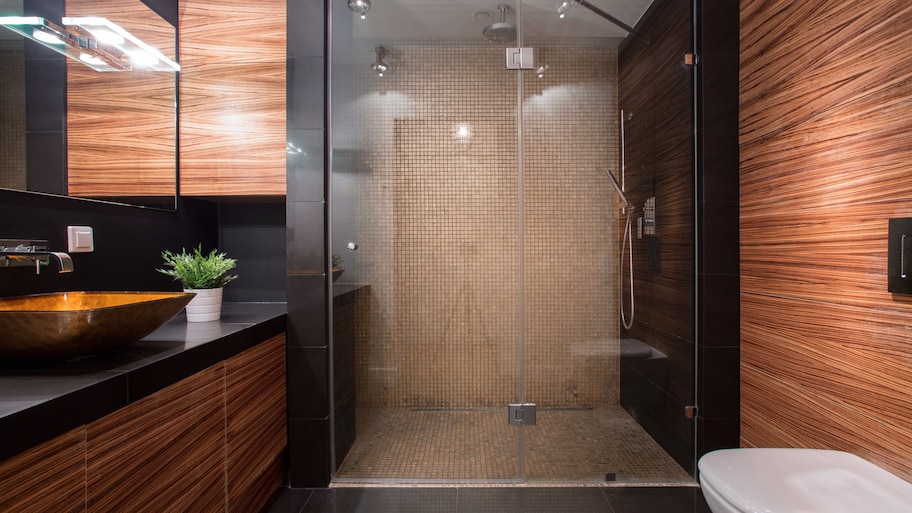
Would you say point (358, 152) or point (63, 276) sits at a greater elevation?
point (358, 152)

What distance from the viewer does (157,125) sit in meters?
1.78

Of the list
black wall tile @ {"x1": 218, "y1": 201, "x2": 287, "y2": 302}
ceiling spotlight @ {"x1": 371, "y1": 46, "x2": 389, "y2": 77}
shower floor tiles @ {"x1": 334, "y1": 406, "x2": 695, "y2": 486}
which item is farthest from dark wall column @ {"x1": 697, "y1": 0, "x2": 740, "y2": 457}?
black wall tile @ {"x1": 218, "y1": 201, "x2": 287, "y2": 302}

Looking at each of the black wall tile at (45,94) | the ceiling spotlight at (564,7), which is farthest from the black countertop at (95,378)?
the ceiling spotlight at (564,7)

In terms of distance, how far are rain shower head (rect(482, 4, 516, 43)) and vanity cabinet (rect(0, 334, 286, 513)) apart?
5.46ft

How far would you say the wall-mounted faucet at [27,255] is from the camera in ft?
4.01

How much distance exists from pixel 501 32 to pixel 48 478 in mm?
2081

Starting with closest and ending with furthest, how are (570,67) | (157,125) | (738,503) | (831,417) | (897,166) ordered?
1. (738,503)
2. (897,166)
3. (831,417)
4. (157,125)
5. (570,67)

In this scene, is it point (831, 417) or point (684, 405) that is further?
point (684, 405)

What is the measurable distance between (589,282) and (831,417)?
95 centimetres

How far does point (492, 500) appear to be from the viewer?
180 centimetres

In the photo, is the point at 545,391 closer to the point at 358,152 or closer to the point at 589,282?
the point at 589,282

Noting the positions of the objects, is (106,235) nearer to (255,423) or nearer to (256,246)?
(256,246)

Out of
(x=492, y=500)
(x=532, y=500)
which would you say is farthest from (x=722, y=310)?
(x=492, y=500)

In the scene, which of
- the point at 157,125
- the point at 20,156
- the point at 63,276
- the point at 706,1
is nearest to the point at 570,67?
the point at 706,1
